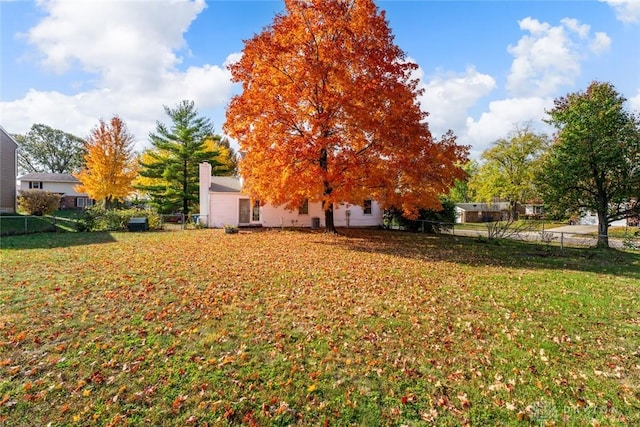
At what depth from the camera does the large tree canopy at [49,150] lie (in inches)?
2130

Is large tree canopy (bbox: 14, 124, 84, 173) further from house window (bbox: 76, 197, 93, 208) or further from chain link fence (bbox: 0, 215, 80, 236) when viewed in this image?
chain link fence (bbox: 0, 215, 80, 236)

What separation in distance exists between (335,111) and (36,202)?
68.5 feet

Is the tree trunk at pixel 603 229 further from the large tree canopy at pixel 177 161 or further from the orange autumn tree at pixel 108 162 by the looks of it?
the orange autumn tree at pixel 108 162

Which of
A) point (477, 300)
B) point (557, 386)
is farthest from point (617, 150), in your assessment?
point (557, 386)

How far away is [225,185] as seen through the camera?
922 inches

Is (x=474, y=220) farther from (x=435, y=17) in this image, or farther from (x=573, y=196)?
(x=435, y=17)

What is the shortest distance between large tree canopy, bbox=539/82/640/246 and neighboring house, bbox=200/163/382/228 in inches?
428

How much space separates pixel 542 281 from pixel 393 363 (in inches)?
256

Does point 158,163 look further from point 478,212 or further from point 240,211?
point 478,212

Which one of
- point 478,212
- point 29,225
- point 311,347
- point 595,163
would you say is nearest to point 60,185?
point 29,225

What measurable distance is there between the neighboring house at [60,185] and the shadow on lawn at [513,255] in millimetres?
47931

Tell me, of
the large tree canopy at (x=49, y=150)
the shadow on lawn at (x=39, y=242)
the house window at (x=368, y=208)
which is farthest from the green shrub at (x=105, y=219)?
the large tree canopy at (x=49, y=150)

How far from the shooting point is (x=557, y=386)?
12.9ft

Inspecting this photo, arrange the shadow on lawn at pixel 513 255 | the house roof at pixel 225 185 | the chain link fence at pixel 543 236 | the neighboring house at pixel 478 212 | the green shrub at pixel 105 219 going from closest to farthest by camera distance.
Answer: the shadow on lawn at pixel 513 255 → the chain link fence at pixel 543 236 → the green shrub at pixel 105 219 → the house roof at pixel 225 185 → the neighboring house at pixel 478 212
